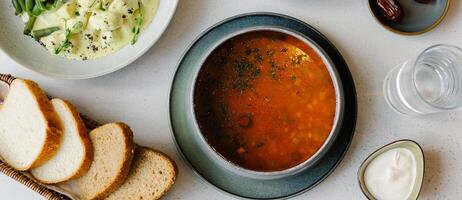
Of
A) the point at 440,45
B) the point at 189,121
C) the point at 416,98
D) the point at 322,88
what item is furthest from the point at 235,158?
the point at 440,45

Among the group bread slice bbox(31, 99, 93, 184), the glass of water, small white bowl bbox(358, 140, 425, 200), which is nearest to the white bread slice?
bread slice bbox(31, 99, 93, 184)

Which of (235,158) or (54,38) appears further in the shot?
(54,38)

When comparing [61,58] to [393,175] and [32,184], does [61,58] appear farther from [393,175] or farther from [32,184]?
[393,175]

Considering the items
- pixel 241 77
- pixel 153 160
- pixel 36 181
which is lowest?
pixel 36 181

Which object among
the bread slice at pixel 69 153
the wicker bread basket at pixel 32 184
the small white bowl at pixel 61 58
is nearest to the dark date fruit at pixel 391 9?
the small white bowl at pixel 61 58

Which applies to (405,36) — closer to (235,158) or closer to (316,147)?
(316,147)

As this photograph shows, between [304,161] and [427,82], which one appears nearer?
[304,161]

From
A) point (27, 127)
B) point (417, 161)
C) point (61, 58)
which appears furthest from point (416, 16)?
point (27, 127)
